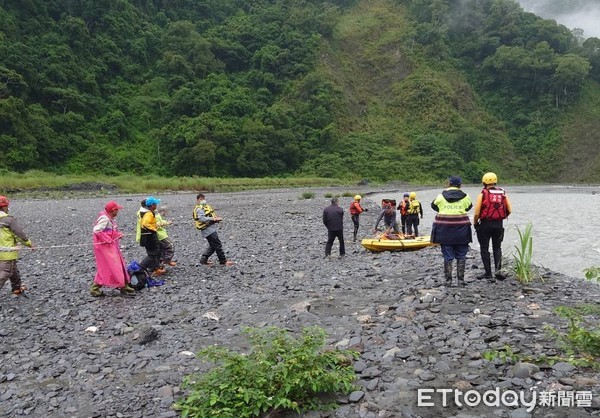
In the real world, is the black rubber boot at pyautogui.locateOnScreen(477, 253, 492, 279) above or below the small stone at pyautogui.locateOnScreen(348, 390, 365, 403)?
above

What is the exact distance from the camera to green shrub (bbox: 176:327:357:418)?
4.70 meters

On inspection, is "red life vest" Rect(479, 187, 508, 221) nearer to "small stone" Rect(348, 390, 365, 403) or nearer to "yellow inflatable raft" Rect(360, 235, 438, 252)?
"small stone" Rect(348, 390, 365, 403)

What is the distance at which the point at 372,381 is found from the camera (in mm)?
5316

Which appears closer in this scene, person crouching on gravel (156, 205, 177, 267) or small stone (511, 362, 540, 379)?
small stone (511, 362, 540, 379)

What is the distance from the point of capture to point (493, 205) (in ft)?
28.1

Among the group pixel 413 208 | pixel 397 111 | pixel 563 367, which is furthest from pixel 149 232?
pixel 397 111

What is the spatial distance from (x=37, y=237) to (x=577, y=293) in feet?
59.5

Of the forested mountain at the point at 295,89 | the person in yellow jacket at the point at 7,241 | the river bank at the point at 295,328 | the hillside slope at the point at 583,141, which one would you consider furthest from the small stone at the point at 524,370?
the hillside slope at the point at 583,141

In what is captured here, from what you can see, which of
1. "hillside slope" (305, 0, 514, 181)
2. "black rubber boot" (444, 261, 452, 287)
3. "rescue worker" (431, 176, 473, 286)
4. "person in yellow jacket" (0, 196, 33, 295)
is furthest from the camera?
"hillside slope" (305, 0, 514, 181)

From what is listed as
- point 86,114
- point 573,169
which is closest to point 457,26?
point 573,169

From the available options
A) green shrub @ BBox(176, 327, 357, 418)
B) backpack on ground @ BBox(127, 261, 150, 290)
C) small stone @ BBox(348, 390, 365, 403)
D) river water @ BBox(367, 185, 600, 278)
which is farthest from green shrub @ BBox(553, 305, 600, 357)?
backpack on ground @ BBox(127, 261, 150, 290)

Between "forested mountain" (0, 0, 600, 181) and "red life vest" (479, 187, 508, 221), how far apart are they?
5595 cm

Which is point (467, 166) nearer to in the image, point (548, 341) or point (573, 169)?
point (573, 169)

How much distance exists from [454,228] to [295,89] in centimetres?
8033
